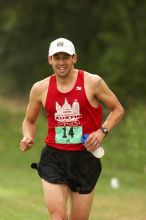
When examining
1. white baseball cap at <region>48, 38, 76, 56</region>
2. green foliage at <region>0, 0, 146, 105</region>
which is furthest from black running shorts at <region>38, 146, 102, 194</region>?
green foliage at <region>0, 0, 146, 105</region>

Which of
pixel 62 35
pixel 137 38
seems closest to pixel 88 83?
pixel 137 38

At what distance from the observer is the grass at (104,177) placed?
14516mm

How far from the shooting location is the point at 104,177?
2092cm

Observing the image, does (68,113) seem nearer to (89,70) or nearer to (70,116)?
(70,116)

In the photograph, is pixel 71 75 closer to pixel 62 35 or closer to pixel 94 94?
pixel 94 94

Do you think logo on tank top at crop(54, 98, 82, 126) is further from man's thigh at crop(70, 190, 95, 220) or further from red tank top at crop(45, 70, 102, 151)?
man's thigh at crop(70, 190, 95, 220)

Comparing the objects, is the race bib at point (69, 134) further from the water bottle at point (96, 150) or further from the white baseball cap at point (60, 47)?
the white baseball cap at point (60, 47)

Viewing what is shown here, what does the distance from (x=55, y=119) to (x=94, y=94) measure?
19.2 inches

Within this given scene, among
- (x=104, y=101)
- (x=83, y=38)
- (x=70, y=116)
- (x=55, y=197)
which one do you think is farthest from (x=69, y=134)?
(x=83, y=38)

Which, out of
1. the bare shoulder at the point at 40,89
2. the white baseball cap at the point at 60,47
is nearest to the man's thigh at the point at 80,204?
the bare shoulder at the point at 40,89

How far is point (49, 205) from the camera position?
30.8 feet

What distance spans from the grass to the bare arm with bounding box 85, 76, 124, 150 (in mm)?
3355

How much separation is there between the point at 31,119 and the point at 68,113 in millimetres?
643

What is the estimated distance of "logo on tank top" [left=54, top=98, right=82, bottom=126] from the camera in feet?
30.9
